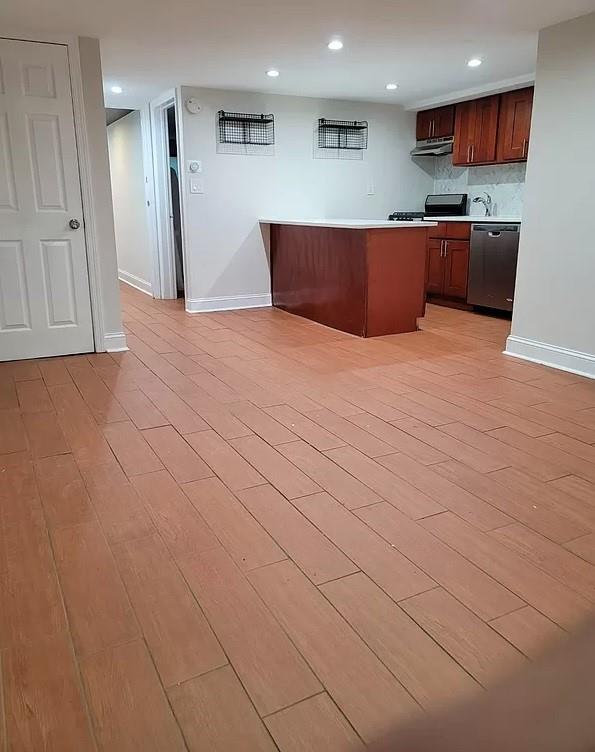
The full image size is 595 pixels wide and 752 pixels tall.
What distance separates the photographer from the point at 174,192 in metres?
6.90

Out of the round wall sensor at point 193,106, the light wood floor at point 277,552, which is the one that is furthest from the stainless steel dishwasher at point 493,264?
the round wall sensor at point 193,106

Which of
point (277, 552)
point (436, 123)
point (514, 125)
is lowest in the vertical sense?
point (277, 552)

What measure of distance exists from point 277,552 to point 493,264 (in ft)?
14.6

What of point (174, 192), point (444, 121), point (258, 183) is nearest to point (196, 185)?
point (258, 183)

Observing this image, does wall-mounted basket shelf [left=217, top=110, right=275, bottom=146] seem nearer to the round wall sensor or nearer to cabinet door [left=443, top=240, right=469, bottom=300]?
the round wall sensor

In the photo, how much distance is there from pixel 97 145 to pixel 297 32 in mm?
1526

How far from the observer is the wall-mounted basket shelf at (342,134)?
6.22m

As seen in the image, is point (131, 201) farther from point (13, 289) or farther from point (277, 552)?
point (277, 552)

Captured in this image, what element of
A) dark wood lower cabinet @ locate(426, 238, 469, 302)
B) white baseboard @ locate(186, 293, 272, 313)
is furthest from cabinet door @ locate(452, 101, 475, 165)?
white baseboard @ locate(186, 293, 272, 313)

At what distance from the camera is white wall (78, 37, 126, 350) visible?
396cm

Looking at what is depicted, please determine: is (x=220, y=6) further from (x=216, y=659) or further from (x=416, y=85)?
(x=216, y=659)

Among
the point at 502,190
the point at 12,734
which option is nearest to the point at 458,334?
the point at 502,190

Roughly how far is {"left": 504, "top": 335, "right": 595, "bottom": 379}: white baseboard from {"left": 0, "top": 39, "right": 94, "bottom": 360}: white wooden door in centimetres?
309

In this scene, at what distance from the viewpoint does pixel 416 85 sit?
5559 mm
